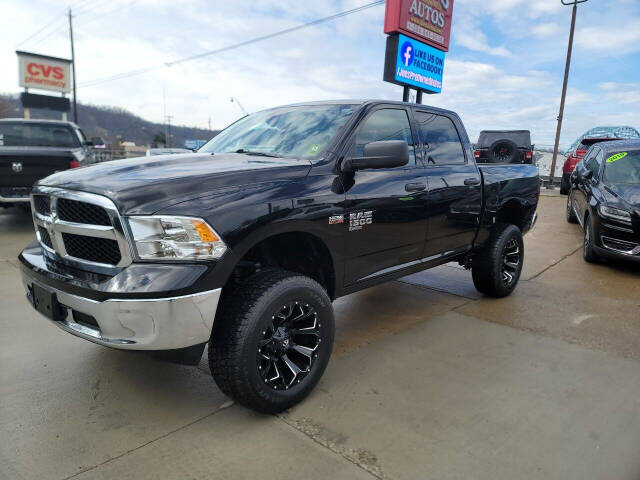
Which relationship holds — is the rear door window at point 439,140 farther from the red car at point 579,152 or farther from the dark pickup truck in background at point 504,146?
the dark pickup truck in background at point 504,146

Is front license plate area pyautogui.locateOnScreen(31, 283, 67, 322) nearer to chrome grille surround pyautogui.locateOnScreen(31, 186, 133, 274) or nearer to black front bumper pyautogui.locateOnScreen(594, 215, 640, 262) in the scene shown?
chrome grille surround pyautogui.locateOnScreen(31, 186, 133, 274)

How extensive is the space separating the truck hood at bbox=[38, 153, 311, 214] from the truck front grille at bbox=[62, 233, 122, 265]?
225 mm

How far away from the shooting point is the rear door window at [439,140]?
3795 mm

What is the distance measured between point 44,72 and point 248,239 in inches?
1547

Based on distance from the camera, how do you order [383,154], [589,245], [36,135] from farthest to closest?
[36,135] → [589,245] → [383,154]

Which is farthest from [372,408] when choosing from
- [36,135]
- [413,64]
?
[413,64]

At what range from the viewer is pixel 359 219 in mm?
2934

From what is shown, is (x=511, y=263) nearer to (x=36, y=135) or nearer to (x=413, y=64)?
(x=36, y=135)

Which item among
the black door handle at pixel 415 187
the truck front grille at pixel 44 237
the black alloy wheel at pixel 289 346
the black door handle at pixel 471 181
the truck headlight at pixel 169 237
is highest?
the black door handle at pixel 471 181

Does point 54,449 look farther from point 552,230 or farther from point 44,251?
point 552,230

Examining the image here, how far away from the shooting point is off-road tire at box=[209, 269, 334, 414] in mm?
2258

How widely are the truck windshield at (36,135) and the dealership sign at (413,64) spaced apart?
7562 mm

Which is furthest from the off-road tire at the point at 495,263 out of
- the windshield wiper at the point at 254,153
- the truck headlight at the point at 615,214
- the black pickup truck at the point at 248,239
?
the windshield wiper at the point at 254,153

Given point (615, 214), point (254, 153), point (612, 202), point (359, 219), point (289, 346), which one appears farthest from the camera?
point (612, 202)
